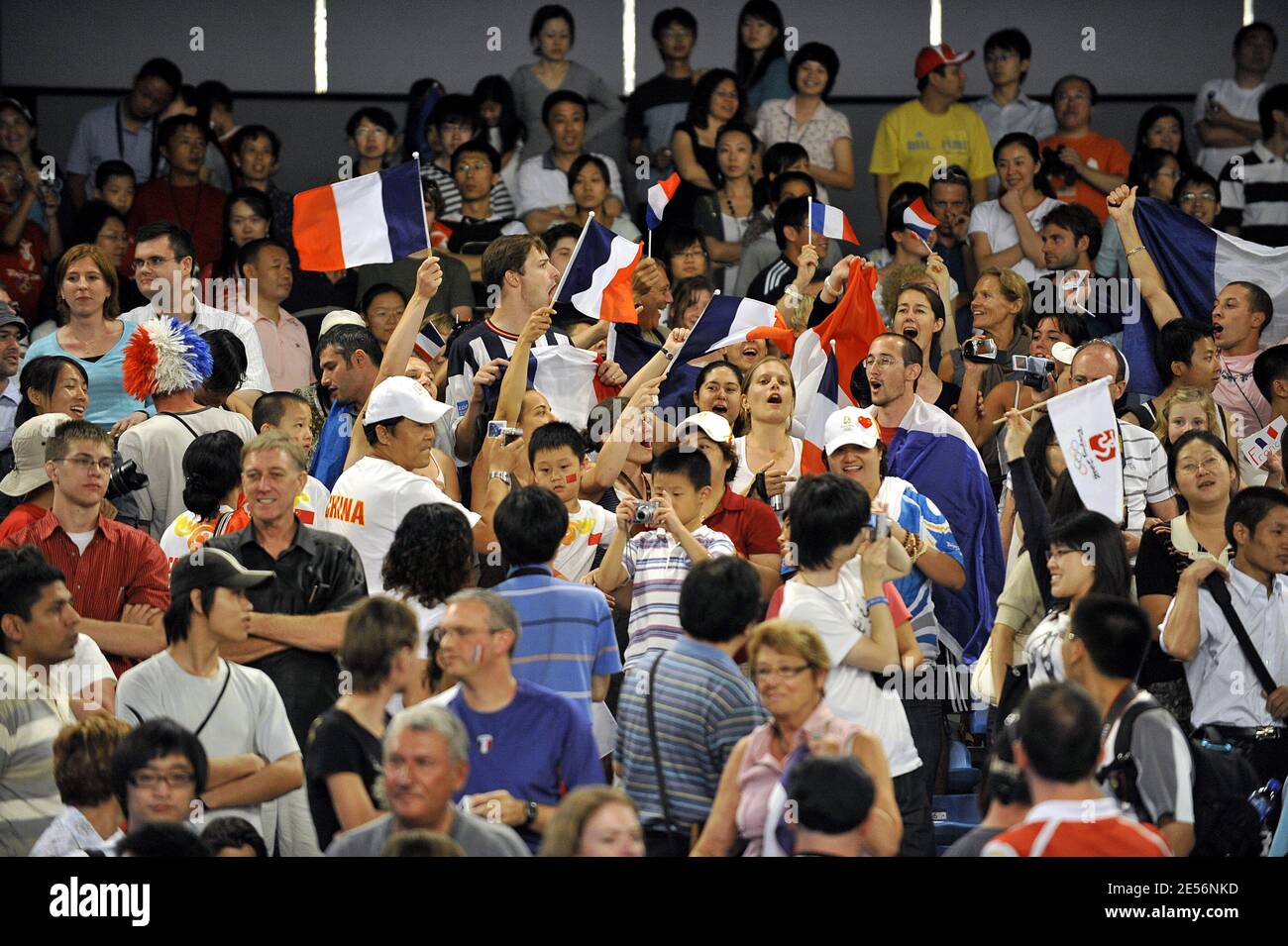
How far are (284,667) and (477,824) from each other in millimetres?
1649

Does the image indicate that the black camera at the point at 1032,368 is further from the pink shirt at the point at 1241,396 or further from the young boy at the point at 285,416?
the young boy at the point at 285,416

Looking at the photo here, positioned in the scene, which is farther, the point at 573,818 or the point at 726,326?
the point at 726,326

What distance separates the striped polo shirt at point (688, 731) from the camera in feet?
18.5

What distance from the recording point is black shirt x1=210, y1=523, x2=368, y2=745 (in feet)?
21.5

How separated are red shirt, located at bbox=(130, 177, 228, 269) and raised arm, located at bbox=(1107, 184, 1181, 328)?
515cm

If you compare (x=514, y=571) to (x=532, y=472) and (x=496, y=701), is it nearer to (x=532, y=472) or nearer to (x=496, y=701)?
(x=496, y=701)

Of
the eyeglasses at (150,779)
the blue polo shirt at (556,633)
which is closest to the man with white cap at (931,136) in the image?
the blue polo shirt at (556,633)

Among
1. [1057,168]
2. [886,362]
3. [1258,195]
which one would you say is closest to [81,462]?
[886,362]

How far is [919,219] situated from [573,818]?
6.38m

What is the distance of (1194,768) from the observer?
223 inches

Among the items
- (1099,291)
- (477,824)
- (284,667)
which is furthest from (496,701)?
(1099,291)

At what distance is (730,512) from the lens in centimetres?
748

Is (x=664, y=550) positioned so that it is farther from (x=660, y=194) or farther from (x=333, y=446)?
(x=660, y=194)
